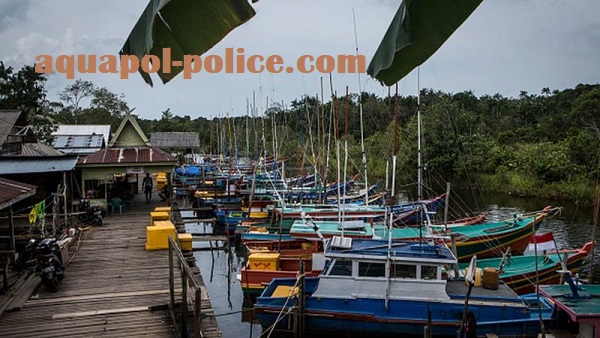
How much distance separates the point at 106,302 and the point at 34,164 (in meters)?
9.63

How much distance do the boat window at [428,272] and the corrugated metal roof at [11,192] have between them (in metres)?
8.16

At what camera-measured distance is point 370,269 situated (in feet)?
35.2

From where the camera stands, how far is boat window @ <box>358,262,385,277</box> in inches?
420

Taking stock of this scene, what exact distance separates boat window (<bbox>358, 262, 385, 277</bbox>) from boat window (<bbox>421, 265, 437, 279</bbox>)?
855 mm

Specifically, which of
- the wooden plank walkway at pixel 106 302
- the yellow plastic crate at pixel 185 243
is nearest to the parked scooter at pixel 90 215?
the wooden plank walkway at pixel 106 302

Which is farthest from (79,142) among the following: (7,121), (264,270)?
→ (264,270)

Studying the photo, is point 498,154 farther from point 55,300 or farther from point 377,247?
point 55,300

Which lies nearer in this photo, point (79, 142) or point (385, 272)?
point (385, 272)

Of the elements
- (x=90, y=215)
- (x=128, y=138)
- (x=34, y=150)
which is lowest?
(x=90, y=215)

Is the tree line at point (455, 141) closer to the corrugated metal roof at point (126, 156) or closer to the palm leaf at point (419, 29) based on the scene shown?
the corrugated metal roof at point (126, 156)

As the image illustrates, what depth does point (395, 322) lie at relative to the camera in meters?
10.6

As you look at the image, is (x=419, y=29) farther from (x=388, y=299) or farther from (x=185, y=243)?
(x=185, y=243)

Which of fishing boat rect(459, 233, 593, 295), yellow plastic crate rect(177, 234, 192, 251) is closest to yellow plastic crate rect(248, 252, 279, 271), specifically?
yellow plastic crate rect(177, 234, 192, 251)

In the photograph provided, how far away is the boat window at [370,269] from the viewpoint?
1067 cm
